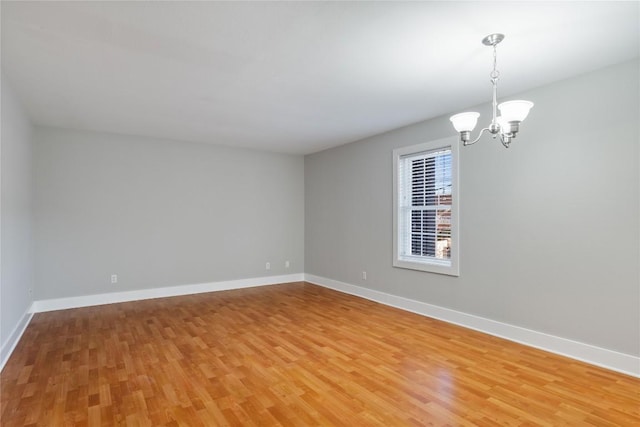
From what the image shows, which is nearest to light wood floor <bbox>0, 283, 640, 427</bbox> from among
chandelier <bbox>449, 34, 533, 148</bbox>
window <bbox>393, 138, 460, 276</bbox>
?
window <bbox>393, 138, 460, 276</bbox>

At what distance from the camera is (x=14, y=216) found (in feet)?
11.2

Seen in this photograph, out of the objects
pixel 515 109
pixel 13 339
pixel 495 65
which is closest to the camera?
pixel 515 109

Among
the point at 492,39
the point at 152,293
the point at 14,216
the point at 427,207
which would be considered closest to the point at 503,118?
the point at 492,39

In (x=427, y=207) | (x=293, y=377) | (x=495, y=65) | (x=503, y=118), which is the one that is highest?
(x=495, y=65)

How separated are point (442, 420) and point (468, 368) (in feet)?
2.89

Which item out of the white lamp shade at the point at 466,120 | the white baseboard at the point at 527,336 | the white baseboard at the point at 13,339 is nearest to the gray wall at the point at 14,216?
the white baseboard at the point at 13,339

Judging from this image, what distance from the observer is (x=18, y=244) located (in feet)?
11.8

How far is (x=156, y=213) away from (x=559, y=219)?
536 cm

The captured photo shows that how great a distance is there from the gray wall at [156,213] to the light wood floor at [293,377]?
3.51 ft

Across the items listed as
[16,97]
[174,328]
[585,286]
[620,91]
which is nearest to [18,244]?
[16,97]

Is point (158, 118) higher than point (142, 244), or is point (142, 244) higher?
point (158, 118)

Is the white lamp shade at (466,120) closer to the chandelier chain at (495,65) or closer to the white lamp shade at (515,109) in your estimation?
the white lamp shade at (515,109)

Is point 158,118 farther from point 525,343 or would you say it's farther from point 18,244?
point 525,343

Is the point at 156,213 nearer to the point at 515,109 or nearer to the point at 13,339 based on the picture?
the point at 13,339
